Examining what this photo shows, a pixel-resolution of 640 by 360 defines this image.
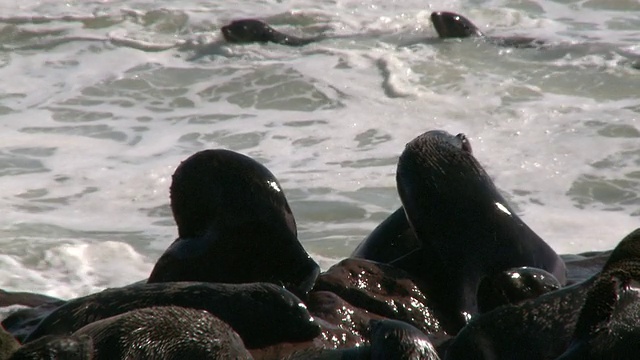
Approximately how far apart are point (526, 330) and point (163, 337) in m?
1.22

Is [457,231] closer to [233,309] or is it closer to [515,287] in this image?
[515,287]

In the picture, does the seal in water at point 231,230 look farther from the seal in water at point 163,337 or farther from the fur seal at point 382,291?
the seal in water at point 163,337

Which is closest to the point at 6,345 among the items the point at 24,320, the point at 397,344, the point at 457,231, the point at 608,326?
the point at 397,344

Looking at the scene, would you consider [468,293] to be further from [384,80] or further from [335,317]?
[384,80]

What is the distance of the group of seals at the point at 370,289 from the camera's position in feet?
13.1

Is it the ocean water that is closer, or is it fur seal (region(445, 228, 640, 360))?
fur seal (region(445, 228, 640, 360))

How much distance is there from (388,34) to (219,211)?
12.9 metres

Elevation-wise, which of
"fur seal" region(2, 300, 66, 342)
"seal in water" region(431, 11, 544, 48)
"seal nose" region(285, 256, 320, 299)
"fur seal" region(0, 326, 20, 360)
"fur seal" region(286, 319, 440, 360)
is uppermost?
"fur seal" region(286, 319, 440, 360)

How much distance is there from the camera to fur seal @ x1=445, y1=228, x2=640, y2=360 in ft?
14.3

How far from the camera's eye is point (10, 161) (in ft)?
39.9

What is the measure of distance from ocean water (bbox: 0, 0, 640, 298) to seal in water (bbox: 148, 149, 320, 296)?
8.54 ft

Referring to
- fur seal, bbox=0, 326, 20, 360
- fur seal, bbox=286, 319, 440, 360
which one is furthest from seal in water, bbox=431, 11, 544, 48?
fur seal, bbox=0, 326, 20, 360

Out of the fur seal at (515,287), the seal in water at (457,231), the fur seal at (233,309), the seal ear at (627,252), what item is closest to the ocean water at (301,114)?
the seal in water at (457,231)

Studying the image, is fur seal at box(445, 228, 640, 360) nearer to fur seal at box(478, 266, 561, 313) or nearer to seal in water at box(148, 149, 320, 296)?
fur seal at box(478, 266, 561, 313)
